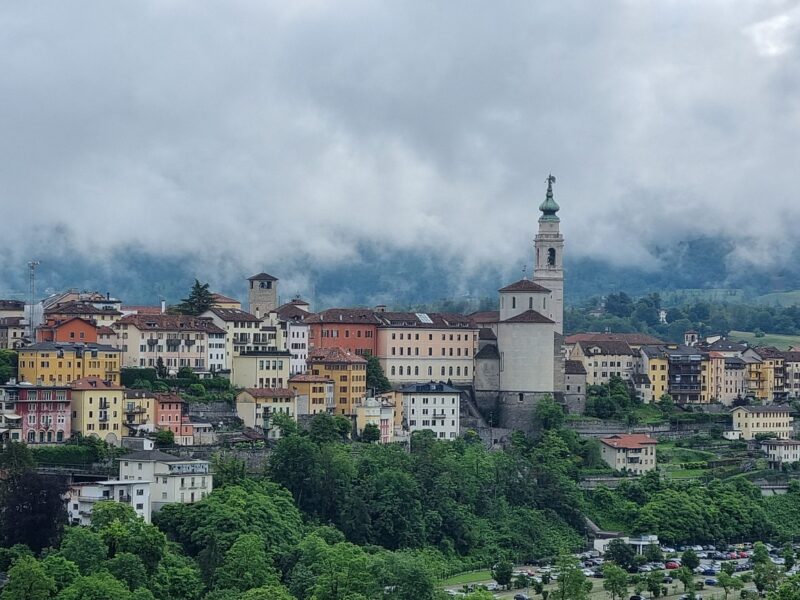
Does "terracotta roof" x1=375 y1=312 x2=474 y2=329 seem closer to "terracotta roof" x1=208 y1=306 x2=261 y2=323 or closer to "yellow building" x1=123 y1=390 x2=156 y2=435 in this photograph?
"terracotta roof" x1=208 y1=306 x2=261 y2=323

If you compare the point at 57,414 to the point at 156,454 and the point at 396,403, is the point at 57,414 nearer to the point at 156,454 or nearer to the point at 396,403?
the point at 156,454

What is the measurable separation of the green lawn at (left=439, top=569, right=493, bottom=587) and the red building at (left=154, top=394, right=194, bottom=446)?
38.2ft

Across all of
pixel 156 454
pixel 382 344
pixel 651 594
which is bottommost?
pixel 651 594

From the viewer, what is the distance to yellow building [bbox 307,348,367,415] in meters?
85.2

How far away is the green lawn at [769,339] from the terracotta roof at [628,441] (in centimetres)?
5571

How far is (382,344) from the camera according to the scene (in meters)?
92.3

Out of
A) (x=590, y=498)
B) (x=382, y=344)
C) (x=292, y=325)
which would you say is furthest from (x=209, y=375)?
(x=590, y=498)

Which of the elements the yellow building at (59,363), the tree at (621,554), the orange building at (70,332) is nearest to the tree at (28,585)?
the yellow building at (59,363)

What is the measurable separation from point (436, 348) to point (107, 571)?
32775 mm

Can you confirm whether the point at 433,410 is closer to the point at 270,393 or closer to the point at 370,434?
the point at 370,434

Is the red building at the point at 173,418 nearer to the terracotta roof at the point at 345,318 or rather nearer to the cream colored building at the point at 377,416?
the cream colored building at the point at 377,416

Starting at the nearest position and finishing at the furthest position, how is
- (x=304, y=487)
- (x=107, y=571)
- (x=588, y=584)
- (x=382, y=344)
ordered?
(x=107, y=571)
(x=588, y=584)
(x=304, y=487)
(x=382, y=344)

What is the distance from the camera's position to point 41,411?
7294cm

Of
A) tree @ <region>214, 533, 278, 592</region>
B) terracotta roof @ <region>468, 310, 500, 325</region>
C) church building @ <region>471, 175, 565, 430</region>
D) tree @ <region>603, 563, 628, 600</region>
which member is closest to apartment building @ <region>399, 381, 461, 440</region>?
church building @ <region>471, 175, 565, 430</region>
